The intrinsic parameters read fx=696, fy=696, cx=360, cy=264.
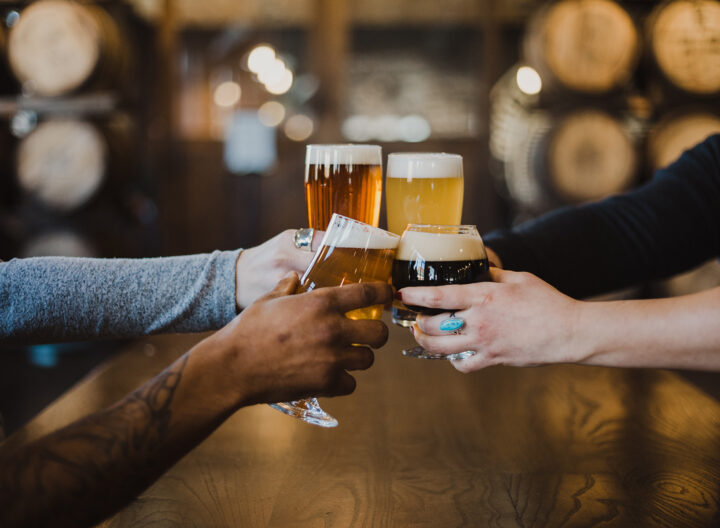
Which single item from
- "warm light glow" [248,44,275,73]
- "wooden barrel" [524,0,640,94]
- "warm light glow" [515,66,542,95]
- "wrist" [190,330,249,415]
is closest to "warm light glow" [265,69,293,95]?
"warm light glow" [248,44,275,73]

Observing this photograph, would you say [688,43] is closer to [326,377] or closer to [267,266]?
[267,266]

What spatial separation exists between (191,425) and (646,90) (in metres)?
3.89

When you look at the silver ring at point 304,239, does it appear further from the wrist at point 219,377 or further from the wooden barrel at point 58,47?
the wooden barrel at point 58,47

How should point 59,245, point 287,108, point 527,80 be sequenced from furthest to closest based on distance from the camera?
point 287,108, point 527,80, point 59,245

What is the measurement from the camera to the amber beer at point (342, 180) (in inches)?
47.8

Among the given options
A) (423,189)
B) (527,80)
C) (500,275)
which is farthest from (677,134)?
(500,275)

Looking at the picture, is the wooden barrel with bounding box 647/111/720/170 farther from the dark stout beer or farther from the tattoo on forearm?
the tattoo on forearm

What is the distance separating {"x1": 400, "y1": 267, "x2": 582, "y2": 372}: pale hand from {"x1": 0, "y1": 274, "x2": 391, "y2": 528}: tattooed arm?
0.46ft

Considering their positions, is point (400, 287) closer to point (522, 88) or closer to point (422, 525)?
point (422, 525)

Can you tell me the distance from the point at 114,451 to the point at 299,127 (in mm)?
5139

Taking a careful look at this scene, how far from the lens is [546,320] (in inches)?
39.8

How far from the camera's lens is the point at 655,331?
100cm

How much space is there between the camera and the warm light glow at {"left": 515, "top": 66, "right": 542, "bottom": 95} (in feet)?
14.7

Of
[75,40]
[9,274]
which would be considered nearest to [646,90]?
[75,40]
